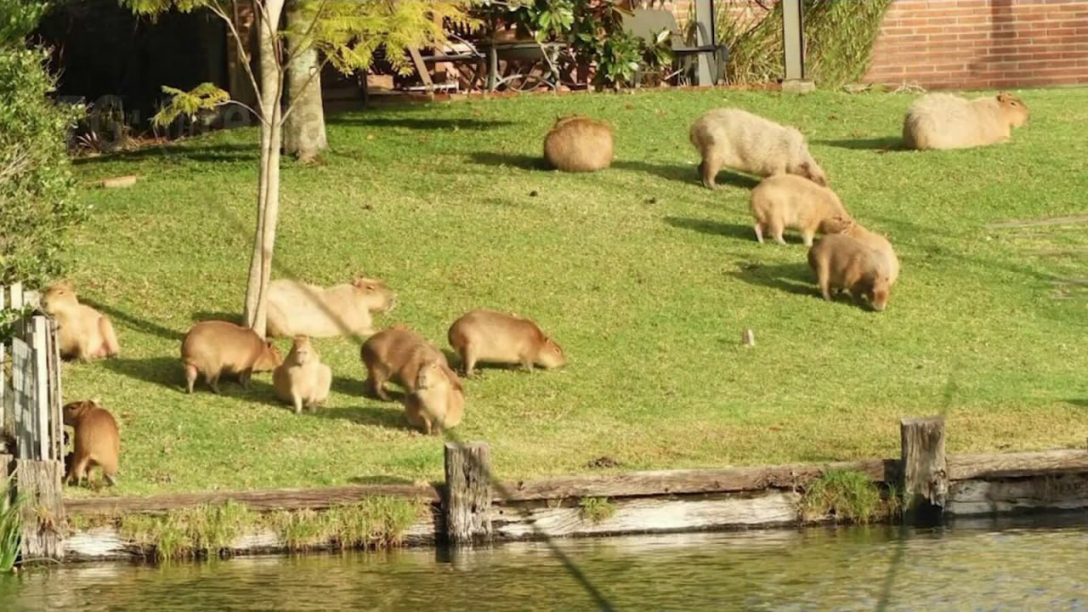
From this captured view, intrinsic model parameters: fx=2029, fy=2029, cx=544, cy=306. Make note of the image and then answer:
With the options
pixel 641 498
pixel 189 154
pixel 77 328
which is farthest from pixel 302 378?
pixel 189 154

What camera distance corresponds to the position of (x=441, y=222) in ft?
61.3

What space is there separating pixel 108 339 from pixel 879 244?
631 centimetres

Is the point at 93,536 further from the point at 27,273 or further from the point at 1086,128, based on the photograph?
the point at 1086,128

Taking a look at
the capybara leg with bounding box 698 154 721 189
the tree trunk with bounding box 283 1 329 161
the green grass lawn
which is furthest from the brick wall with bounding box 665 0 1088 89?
the tree trunk with bounding box 283 1 329 161

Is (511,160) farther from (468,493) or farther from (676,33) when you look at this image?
(468,493)

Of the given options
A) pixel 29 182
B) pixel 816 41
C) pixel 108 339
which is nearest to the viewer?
pixel 29 182

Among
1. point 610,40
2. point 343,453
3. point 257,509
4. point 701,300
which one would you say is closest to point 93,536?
point 257,509

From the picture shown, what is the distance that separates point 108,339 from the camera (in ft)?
49.4

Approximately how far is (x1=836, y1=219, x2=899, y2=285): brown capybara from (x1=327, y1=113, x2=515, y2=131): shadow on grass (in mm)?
6110

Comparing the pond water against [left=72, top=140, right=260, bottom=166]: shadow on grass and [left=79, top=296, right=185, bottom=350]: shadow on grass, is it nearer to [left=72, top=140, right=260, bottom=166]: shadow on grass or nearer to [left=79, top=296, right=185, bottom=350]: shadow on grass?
[left=79, top=296, right=185, bottom=350]: shadow on grass

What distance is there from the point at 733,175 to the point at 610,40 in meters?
2.21

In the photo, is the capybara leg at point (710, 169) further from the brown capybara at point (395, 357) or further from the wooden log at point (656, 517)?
the wooden log at point (656, 517)

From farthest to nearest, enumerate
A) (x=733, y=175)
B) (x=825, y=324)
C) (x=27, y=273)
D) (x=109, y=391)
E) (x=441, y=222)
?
(x=733, y=175) → (x=441, y=222) → (x=825, y=324) → (x=109, y=391) → (x=27, y=273)

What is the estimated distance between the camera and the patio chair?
2459 cm
